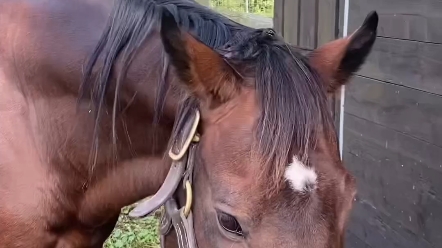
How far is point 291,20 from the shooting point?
3.72 m

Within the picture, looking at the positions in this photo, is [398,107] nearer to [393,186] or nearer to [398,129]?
[398,129]

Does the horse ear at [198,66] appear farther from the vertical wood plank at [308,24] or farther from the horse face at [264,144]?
the vertical wood plank at [308,24]

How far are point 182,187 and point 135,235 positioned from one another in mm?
2683

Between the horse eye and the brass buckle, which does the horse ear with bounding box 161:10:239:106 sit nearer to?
the brass buckle

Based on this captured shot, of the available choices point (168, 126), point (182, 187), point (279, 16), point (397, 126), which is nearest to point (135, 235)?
point (279, 16)

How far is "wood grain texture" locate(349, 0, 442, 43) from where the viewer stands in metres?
2.44

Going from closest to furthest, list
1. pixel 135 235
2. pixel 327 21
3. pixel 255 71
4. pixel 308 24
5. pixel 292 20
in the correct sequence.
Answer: pixel 255 71
pixel 327 21
pixel 308 24
pixel 292 20
pixel 135 235

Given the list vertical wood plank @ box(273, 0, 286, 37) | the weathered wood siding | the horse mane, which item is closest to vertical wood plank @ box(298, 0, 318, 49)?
vertical wood plank @ box(273, 0, 286, 37)

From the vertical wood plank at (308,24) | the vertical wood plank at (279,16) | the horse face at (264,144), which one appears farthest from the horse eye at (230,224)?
the vertical wood plank at (279,16)

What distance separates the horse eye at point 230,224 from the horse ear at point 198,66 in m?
0.28

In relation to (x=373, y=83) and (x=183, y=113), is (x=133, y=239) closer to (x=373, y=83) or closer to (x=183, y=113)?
(x=373, y=83)

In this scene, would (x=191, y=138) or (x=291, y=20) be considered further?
(x=291, y=20)

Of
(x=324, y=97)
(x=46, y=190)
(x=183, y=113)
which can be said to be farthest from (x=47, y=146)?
(x=324, y=97)

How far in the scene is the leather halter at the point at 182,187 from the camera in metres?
1.49
